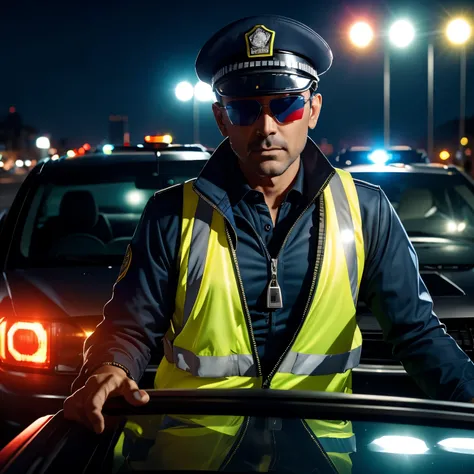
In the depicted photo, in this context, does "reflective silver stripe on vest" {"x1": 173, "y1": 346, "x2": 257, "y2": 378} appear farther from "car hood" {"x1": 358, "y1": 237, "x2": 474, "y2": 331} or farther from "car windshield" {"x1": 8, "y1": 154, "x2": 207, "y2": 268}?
"car windshield" {"x1": 8, "y1": 154, "x2": 207, "y2": 268}

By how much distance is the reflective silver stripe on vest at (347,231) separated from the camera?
288 cm

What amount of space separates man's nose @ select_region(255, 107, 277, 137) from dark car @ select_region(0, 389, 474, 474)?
0.93 metres

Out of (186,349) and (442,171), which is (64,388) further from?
(442,171)

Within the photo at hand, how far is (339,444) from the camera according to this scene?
85.5 inches

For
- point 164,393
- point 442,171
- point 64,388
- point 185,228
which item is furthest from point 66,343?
point 442,171

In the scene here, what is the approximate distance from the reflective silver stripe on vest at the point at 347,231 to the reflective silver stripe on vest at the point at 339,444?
2.48ft

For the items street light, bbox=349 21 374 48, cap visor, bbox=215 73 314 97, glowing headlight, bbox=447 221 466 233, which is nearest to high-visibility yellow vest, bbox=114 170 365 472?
cap visor, bbox=215 73 314 97

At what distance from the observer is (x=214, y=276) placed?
9.27 ft

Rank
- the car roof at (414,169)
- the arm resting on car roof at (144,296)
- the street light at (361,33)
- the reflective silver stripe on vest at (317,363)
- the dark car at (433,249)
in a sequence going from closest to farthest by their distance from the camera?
1. the arm resting on car roof at (144,296)
2. the reflective silver stripe on vest at (317,363)
3. the dark car at (433,249)
4. the car roof at (414,169)
5. the street light at (361,33)

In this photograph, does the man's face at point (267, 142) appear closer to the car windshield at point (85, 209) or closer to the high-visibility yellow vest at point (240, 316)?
the high-visibility yellow vest at point (240, 316)

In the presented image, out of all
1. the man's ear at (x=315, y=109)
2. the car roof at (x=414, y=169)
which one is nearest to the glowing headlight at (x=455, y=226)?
the car roof at (x=414, y=169)

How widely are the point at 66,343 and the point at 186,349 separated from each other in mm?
1875

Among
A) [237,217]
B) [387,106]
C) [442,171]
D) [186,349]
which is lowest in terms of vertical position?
[186,349]

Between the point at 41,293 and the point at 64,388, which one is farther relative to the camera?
the point at 41,293
